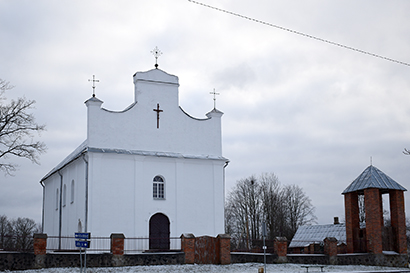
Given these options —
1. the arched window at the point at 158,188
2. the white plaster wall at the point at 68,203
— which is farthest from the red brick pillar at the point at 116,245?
the arched window at the point at 158,188

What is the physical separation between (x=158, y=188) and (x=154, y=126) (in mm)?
3723

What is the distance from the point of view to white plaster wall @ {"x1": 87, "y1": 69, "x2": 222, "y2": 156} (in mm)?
28359

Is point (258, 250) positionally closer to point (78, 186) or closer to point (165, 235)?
point (165, 235)

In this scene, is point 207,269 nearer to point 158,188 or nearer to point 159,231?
point 159,231

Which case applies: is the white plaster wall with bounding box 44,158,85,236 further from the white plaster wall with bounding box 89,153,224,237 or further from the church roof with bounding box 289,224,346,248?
the church roof with bounding box 289,224,346,248

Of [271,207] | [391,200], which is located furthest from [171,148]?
[271,207]

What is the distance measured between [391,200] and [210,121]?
12.3 metres

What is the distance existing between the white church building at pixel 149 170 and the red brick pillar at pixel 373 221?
8832 millimetres

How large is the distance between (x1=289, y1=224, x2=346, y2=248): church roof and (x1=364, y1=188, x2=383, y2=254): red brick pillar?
6956 mm

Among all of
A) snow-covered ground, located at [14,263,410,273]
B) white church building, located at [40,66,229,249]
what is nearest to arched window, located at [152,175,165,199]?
white church building, located at [40,66,229,249]

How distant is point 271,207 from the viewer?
5994 centimetres

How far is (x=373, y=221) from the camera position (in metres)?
29.6

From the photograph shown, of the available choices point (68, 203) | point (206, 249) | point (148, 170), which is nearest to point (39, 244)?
point (206, 249)

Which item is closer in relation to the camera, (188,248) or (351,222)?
(188,248)
